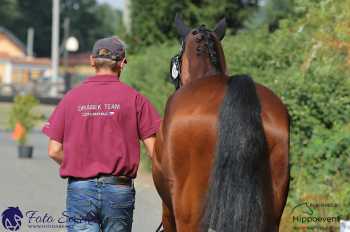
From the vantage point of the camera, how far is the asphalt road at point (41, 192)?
10.5 meters

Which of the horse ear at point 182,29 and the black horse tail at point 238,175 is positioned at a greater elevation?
the horse ear at point 182,29

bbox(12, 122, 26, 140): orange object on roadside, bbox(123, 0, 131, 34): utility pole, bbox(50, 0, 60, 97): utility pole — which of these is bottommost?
Result: bbox(12, 122, 26, 140): orange object on roadside

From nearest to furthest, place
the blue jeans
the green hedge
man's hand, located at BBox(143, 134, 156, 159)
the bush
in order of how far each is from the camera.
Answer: the blue jeans < man's hand, located at BBox(143, 134, 156, 159) < the green hedge < the bush

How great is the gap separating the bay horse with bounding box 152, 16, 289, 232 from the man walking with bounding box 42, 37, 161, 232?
0.79ft

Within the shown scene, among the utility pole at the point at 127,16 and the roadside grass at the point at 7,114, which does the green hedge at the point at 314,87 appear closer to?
the utility pole at the point at 127,16

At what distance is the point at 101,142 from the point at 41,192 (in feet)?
25.0

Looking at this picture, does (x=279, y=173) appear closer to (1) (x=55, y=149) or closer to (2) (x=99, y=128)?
(2) (x=99, y=128)

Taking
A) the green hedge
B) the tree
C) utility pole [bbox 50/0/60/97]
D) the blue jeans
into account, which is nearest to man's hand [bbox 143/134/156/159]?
the blue jeans

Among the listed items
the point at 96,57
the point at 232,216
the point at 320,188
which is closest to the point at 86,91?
the point at 96,57

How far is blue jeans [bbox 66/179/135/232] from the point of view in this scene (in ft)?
18.2

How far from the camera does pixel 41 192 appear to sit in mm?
12961

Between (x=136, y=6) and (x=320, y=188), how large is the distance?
1275cm

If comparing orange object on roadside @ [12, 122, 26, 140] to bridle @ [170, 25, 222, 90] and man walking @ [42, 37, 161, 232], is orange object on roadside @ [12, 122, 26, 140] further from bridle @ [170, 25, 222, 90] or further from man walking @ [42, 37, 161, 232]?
man walking @ [42, 37, 161, 232]

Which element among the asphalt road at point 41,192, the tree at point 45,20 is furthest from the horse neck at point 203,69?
the tree at point 45,20
